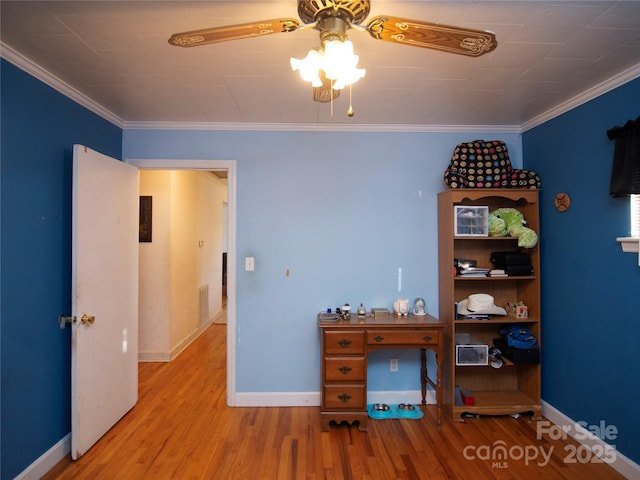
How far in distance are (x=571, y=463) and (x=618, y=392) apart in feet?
1.79

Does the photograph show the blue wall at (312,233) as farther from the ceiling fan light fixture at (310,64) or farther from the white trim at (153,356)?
the ceiling fan light fixture at (310,64)

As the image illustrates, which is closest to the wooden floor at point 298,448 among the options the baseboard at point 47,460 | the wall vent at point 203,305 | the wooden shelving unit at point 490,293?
the baseboard at point 47,460

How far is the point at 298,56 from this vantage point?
5.90ft

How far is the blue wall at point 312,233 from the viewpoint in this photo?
283cm

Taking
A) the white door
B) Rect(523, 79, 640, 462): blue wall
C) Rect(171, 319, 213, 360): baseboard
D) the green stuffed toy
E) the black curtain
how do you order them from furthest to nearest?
Rect(171, 319, 213, 360): baseboard
the green stuffed toy
the white door
Rect(523, 79, 640, 462): blue wall
the black curtain

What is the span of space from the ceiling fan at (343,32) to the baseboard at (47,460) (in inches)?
94.9

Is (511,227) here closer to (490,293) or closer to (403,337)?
(490,293)

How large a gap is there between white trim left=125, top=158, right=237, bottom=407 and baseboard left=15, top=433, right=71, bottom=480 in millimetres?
1098

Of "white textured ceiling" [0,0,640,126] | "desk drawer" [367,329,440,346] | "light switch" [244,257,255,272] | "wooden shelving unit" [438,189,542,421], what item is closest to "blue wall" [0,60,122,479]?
"white textured ceiling" [0,0,640,126]

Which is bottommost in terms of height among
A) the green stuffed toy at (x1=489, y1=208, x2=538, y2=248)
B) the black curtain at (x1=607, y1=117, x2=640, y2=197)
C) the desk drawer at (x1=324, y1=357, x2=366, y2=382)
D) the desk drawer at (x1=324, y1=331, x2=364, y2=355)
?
the desk drawer at (x1=324, y1=357, x2=366, y2=382)

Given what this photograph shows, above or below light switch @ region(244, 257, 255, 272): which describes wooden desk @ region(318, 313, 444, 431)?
below

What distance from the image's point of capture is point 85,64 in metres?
1.89

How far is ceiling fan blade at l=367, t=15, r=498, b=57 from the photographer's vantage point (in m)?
1.07

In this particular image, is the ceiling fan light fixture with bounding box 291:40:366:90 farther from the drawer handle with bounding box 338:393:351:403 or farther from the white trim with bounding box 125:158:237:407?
the drawer handle with bounding box 338:393:351:403
